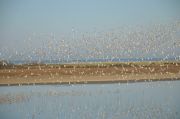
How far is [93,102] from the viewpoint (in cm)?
1769

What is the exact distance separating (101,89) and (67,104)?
15.6 ft

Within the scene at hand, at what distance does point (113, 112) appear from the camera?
1562 cm

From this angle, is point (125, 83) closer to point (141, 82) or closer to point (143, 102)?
point (141, 82)

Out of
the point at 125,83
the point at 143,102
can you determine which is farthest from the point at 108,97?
the point at 125,83

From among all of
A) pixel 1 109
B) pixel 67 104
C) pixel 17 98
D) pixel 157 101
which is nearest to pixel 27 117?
pixel 1 109

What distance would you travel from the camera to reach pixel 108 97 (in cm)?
1894

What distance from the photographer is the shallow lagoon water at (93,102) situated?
15.3 meters

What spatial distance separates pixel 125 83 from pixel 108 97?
6.40 m

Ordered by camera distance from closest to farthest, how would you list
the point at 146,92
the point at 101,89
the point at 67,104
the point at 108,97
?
the point at 67,104 < the point at 108,97 < the point at 146,92 < the point at 101,89

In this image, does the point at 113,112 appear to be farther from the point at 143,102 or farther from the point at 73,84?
the point at 73,84

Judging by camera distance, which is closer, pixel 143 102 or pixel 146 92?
pixel 143 102

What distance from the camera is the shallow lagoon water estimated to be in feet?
50.1

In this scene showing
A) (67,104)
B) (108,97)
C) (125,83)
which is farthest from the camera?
(125,83)

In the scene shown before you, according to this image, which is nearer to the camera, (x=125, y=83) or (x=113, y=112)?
(x=113, y=112)
